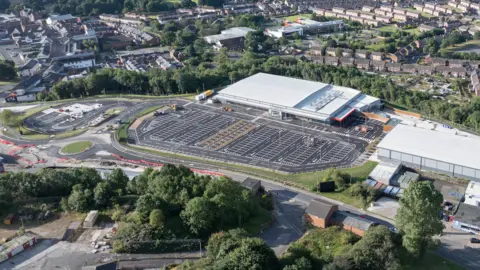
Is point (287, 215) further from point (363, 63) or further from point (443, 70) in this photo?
point (363, 63)

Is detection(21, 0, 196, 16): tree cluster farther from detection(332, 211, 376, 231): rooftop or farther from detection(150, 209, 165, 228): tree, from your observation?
detection(332, 211, 376, 231): rooftop

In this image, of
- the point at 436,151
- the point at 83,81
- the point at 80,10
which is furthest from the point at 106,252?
the point at 80,10

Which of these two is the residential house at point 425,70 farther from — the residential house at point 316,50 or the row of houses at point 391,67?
the residential house at point 316,50

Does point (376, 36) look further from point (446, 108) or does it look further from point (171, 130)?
point (171, 130)

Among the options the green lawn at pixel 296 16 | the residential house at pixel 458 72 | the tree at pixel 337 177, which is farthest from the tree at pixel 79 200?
the green lawn at pixel 296 16

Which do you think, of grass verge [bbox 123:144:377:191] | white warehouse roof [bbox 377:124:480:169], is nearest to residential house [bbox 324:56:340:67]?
white warehouse roof [bbox 377:124:480:169]
